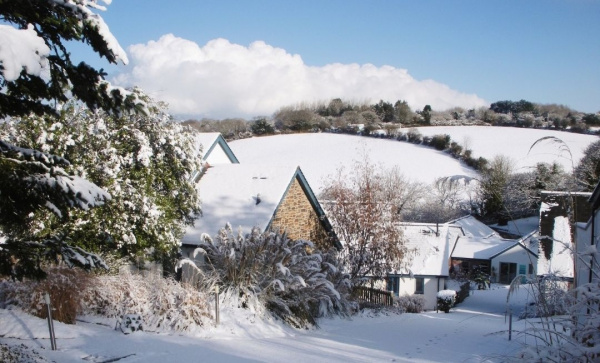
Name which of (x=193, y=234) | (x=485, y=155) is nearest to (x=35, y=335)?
(x=193, y=234)

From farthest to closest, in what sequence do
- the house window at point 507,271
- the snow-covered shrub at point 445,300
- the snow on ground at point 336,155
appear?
the snow on ground at point 336,155, the house window at point 507,271, the snow-covered shrub at point 445,300

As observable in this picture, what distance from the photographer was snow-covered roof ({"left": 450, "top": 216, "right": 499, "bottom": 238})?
171 feet

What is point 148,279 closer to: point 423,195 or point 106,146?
point 106,146

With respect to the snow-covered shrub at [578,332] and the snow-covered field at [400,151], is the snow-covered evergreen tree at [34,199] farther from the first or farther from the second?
the snow-covered field at [400,151]

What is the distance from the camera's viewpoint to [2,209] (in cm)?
606

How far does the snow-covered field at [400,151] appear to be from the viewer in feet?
176

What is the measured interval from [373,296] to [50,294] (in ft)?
46.0

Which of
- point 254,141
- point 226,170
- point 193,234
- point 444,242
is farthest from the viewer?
point 254,141

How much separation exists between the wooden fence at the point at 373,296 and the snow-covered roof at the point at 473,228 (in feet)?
102

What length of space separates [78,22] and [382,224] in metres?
17.6

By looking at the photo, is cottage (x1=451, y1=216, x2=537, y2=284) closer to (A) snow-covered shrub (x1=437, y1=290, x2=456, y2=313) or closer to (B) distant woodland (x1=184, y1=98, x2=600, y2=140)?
(A) snow-covered shrub (x1=437, y1=290, x2=456, y2=313)

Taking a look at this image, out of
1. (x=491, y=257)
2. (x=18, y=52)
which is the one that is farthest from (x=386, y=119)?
(x=18, y=52)

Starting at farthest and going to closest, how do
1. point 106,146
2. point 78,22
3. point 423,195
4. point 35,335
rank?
1. point 423,195
2. point 106,146
3. point 35,335
4. point 78,22

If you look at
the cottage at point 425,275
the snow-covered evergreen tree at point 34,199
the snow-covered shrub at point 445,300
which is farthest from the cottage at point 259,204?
the cottage at point 425,275
